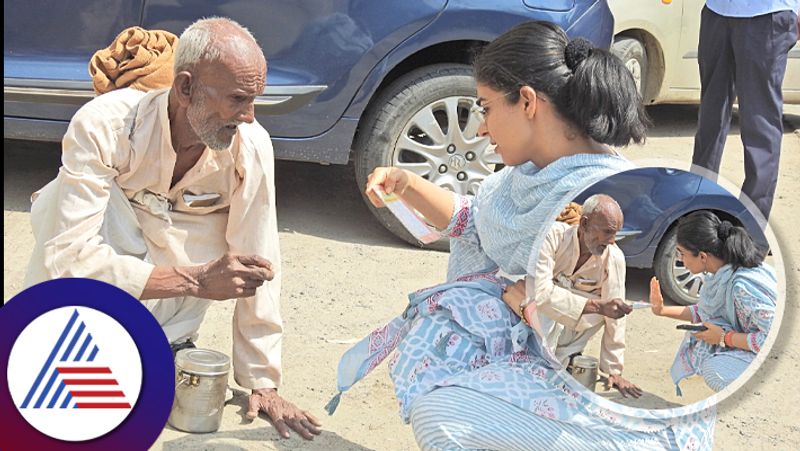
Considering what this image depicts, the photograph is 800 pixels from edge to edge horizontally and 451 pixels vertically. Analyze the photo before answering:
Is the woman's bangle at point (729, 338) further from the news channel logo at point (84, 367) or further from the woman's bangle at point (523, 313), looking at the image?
the news channel logo at point (84, 367)

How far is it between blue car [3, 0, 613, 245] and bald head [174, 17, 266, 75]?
187 cm

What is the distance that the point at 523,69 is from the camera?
3.13 m

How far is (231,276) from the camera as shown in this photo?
3422 millimetres

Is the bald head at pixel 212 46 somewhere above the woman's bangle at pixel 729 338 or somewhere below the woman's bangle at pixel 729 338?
above

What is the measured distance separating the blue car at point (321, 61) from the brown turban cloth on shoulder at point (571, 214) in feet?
8.54

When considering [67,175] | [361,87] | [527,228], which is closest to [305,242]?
[361,87]

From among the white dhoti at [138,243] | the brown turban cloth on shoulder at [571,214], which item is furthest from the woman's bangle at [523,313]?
the white dhoti at [138,243]

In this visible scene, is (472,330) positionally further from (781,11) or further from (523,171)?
(781,11)

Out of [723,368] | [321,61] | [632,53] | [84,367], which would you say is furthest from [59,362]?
[632,53]

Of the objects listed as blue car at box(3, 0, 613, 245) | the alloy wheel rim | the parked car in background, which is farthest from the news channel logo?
the parked car in background

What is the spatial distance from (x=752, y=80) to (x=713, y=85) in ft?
0.91

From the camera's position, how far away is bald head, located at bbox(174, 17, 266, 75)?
11.6 feet

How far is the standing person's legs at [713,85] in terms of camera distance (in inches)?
227

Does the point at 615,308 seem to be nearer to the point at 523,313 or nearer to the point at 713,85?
the point at 523,313
